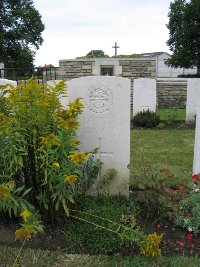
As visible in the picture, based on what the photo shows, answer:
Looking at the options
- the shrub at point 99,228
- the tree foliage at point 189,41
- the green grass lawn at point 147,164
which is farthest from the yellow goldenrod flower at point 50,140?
the tree foliage at point 189,41

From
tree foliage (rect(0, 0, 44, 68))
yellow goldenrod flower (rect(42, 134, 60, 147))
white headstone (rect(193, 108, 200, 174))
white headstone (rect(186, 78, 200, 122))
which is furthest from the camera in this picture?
tree foliage (rect(0, 0, 44, 68))

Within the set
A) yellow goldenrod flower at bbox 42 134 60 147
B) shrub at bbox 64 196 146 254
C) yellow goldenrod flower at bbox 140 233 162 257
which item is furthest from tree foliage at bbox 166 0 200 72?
yellow goldenrod flower at bbox 140 233 162 257

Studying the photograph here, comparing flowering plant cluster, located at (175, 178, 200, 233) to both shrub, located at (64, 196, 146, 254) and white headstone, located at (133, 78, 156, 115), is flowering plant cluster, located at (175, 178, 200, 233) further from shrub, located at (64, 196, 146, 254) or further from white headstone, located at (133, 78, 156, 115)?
white headstone, located at (133, 78, 156, 115)

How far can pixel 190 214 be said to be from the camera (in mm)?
3744

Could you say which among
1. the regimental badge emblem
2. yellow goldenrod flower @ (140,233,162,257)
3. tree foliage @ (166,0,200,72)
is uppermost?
tree foliage @ (166,0,200,72)

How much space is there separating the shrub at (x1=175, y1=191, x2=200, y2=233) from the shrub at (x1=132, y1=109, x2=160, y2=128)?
677 centimetres

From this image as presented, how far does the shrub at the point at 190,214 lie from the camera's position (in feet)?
11.8

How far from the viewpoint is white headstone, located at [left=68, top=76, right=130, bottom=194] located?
428cm

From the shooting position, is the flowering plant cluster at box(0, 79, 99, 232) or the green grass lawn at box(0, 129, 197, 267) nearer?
the green grass lawn at box(0, 129, 197, 267)

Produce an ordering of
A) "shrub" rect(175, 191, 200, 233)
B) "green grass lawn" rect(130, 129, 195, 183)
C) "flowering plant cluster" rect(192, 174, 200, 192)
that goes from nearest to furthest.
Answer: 1. "shrub" rect(175, 191, 200, 233)
2. "flowering plant cluster" rect(192, 174, 200, 192)
3. "green grass lawn" rect(130, 129, 195, 183)

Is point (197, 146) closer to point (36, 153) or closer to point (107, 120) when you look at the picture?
point (107, 120)

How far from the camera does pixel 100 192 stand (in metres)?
4.47

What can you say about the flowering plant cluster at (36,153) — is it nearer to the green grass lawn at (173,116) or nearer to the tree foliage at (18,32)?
the green grass lawn at (173,116)

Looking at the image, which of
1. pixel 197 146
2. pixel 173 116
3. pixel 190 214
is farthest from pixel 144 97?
pixel 190 214
